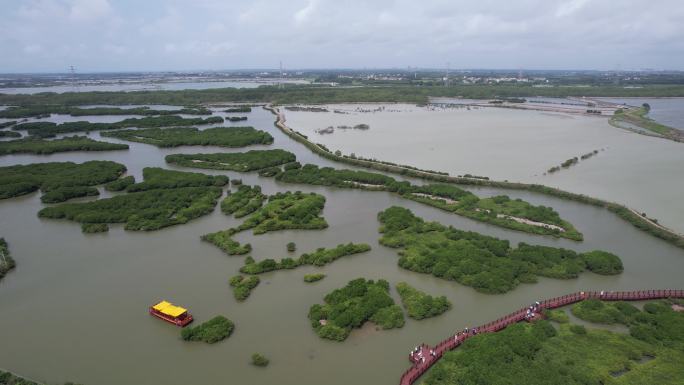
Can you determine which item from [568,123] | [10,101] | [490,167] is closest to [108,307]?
[490,167]

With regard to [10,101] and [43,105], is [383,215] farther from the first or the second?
[10,101]

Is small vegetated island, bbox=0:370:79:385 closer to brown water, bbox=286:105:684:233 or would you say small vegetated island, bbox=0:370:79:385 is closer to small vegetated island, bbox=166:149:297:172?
small vegetated island, bbox=166:149:297:172

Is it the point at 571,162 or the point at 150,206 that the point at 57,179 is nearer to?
the point at 150,206

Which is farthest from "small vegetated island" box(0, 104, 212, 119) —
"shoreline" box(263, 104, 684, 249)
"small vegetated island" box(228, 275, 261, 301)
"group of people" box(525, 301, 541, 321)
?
"group of people" box(525, 301, 541, 321)

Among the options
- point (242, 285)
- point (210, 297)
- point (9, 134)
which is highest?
point (9, 134)

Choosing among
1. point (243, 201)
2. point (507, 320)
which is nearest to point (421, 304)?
point (507, 320)

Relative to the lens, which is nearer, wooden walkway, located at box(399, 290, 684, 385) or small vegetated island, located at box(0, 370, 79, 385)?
small vegetated island, located at box(0, 370, 79, 385)

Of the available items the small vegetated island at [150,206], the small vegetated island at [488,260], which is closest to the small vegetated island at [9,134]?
the small vegetated island at [150,206]
